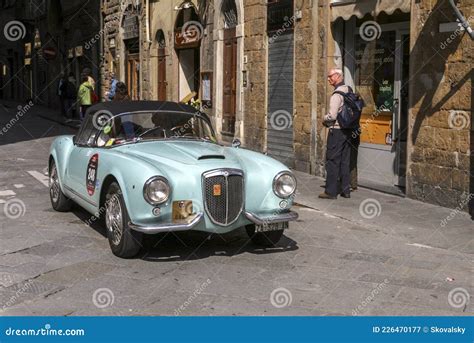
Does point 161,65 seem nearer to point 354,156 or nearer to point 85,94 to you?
point 85,94

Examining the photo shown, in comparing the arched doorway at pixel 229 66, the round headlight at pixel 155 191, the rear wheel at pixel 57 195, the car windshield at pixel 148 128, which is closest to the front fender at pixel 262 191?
the round headlight at pixel 155 191

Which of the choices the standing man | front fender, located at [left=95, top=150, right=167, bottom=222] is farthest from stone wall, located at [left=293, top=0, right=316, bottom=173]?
front fender, located at [left=95, top=150, right=167, bottom=222]

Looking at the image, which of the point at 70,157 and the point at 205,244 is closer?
the point at 205,244

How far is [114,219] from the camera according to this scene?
6.16 meters

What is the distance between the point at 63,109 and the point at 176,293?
2255cm

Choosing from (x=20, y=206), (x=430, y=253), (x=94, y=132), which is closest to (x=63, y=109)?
(x=20, y=206)

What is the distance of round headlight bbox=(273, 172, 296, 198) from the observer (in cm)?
611

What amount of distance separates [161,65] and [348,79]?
10283mm

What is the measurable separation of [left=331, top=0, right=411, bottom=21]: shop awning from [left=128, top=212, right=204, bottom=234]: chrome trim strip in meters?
5.27

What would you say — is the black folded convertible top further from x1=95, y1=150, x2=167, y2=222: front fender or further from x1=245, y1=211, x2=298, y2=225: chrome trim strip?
x1=245, y1=211, x2=298, y2=225: chrome trim strip

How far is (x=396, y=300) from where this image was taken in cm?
500

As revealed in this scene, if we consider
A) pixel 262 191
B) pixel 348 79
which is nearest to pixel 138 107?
pixel 262 191

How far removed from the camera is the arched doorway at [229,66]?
50.2 ft

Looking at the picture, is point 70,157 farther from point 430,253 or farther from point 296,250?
point 430,253
